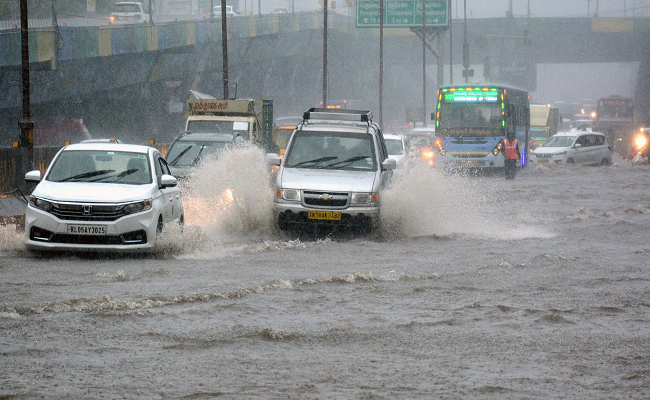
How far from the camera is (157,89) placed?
55469 millimetres

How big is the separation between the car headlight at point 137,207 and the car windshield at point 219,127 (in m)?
12.0

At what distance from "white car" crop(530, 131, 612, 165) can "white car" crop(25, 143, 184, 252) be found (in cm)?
2979

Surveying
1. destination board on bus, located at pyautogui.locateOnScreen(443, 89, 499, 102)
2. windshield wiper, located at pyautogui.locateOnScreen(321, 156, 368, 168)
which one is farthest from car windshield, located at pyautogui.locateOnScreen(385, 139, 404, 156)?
windshield wiper, located at pyautogui.locateOnScreen(321, 156, 368, 168)

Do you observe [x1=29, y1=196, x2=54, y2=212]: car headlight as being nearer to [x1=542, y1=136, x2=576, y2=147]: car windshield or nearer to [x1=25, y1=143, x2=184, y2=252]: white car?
[x1=25, y1=143, x2=184, y2=252]: white car

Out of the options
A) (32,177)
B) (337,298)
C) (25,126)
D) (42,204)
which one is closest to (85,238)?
(42,204)

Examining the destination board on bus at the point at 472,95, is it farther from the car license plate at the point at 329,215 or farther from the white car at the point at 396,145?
the car license plate at the point at 329,215

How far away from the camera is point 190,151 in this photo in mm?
19391

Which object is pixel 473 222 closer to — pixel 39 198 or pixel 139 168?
pixel 139 168

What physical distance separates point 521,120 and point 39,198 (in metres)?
28.3

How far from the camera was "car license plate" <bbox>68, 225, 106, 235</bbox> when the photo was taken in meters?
11.9

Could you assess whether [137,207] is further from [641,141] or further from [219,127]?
[641,141]

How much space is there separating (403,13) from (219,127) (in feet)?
143

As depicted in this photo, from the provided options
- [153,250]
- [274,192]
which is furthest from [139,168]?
[274,192]

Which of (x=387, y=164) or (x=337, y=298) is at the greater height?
(x=387, y=164)
